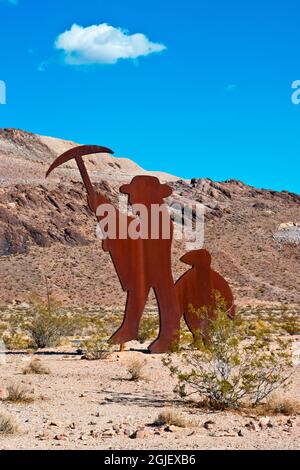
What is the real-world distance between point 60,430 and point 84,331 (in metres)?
19.2

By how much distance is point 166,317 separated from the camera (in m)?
18.3

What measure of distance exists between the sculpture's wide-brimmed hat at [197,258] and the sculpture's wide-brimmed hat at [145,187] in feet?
6.02

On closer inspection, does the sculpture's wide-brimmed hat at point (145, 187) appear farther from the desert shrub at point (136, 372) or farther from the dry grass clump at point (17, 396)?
the dry grass clump at point (17, 396)

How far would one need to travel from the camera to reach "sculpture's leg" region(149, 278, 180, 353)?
1827 centimetres

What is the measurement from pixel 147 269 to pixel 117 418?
26.4ft

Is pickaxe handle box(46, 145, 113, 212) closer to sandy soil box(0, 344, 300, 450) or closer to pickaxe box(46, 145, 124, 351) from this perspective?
pickaxe box(46, 145, 124, 351)

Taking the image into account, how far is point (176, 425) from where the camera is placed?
9.62m

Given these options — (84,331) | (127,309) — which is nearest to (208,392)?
(127,309)

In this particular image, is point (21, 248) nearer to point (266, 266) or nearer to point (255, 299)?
point (255, 299)

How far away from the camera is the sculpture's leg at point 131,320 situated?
17.8 metres

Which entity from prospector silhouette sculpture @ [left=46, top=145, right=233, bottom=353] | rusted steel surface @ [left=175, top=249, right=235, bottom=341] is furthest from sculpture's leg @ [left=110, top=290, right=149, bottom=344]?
rusted steel surface @ [left=175, top=249, right=235, bottom=341]

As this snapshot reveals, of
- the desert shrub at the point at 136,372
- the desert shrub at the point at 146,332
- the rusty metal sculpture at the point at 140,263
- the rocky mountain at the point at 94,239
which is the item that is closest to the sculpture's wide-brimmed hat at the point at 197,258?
the rusty metal sculpture at the point at 140,263

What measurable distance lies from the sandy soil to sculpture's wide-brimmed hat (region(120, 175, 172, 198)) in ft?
16.6
